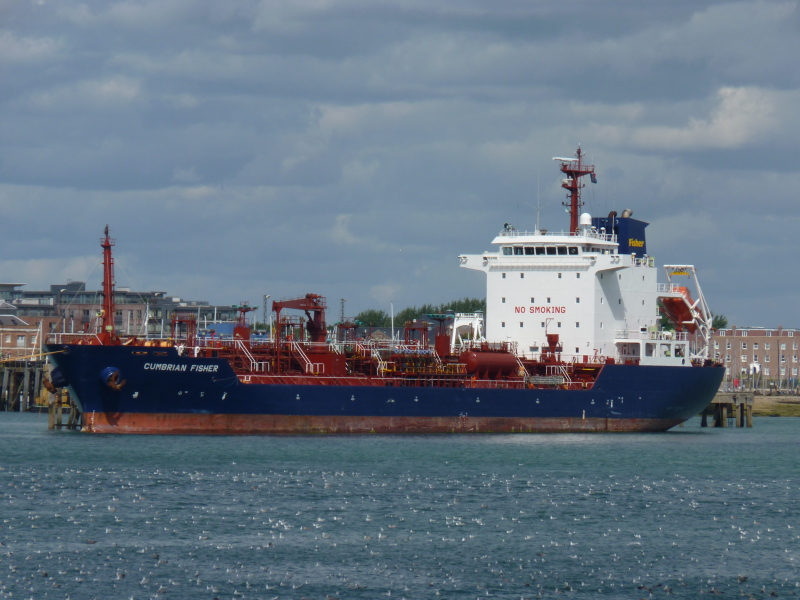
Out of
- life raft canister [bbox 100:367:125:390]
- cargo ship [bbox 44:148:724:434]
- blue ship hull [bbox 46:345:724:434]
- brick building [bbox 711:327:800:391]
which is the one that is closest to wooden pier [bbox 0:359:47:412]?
cargo ship [bbox 44:148:724:434]

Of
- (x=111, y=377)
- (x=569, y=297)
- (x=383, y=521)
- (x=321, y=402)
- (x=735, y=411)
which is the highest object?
(x=569, y=297)

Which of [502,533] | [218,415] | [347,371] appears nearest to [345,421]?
[347,371]

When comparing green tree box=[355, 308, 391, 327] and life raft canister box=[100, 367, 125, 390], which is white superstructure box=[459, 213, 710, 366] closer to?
life raft canister box=[100, 367, 125, 390]

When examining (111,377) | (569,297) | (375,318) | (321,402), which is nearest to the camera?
(111,377)

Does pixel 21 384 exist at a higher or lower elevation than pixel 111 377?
lower

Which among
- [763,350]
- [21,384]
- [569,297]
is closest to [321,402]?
[569,297]

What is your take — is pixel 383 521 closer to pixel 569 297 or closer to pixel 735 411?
pixel 569 297

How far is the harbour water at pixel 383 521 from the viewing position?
920 inches

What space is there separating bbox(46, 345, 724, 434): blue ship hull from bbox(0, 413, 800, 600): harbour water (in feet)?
5.28

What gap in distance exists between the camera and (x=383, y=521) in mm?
29562

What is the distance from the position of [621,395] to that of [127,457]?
2479 cm

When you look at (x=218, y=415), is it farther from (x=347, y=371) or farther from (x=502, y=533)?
(x=502, y=533)

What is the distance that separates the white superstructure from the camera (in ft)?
189

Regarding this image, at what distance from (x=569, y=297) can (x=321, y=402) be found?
1419 centimetres
